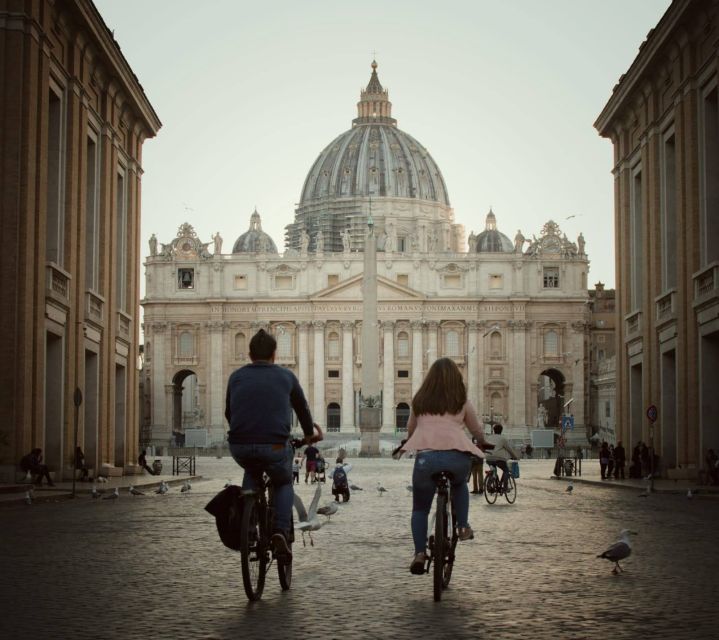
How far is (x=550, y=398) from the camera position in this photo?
5837 inches

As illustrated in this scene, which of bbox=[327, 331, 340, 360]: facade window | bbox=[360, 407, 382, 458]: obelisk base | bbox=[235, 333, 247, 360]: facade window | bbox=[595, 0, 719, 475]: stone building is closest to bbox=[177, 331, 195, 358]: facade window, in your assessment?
bbox=[235, 333, 247, 360]: facade window

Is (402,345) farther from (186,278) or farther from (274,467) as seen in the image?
(274,467)

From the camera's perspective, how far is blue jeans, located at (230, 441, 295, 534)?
10727mm

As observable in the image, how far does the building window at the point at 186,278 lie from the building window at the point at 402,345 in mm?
19989

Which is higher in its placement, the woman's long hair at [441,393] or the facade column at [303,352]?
the facade column at [303,352]

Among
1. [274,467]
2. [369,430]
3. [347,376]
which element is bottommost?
[369,430]

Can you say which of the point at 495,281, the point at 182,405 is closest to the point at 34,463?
the point at 495,281

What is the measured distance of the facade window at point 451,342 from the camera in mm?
136625

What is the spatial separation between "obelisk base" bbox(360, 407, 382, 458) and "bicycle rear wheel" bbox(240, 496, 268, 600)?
7629cm

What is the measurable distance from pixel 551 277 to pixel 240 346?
29.8m

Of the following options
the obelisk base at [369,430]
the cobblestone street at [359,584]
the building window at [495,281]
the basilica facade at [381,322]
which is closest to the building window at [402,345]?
the basilica facade at [381,322]

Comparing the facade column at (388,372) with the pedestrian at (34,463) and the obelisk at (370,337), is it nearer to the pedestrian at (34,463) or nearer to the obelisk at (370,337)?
the obelisk at (370,337)

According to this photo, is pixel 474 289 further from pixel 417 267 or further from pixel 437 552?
pixel 437 552

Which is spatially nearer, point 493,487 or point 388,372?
point 493,487
